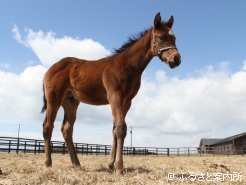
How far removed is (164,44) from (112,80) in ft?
4.55

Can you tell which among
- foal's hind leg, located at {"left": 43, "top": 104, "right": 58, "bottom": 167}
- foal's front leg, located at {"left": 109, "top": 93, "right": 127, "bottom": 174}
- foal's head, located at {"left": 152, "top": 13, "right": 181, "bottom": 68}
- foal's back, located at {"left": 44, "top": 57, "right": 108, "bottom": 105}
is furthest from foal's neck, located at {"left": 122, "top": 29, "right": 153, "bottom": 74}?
foal's hind leg, located at {"left": 43, "top": 104, "right": 58, "bottom": 167}

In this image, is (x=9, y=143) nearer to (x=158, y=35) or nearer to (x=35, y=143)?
(x=35, y=143)

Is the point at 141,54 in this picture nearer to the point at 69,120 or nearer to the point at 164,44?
the point at 164,44

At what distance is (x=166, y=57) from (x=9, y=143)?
2477 centimetres

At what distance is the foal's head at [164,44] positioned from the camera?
6973 millimetres

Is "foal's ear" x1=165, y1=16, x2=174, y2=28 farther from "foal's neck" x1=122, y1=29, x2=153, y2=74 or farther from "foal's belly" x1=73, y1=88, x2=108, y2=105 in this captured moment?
"foal's belly" x1=73, y1=88, x2=108, y2=105

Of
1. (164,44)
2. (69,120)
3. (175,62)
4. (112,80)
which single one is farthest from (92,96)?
(175,62)

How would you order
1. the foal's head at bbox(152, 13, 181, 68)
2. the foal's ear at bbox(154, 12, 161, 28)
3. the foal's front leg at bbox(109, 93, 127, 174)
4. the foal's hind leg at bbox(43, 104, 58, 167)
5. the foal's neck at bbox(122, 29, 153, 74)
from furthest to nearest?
the foal's hind leg at bbox(43, 104, 58, 167), the foal's neck at bbox(122, 29, 153, 74), the foal's ear at bbox(154, 12, 161, 28), the foal's head at bbox(152, 13, 181, 68), the foal's front leg at bbox(109, 93, 127, 174)

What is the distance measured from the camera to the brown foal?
278 inches

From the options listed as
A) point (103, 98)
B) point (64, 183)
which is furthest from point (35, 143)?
point (64, 183)

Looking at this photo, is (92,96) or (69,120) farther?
(69,120)

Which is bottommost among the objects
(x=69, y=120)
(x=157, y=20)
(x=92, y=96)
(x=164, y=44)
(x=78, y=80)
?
(x=69, y=120)

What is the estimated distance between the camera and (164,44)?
7234 millimetres

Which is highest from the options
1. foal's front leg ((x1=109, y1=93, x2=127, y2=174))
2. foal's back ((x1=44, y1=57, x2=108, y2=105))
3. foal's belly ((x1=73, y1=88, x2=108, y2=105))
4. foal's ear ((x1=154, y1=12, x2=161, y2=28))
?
foal's ear ((x1=154, y1=12, x2=161, y2=28))
